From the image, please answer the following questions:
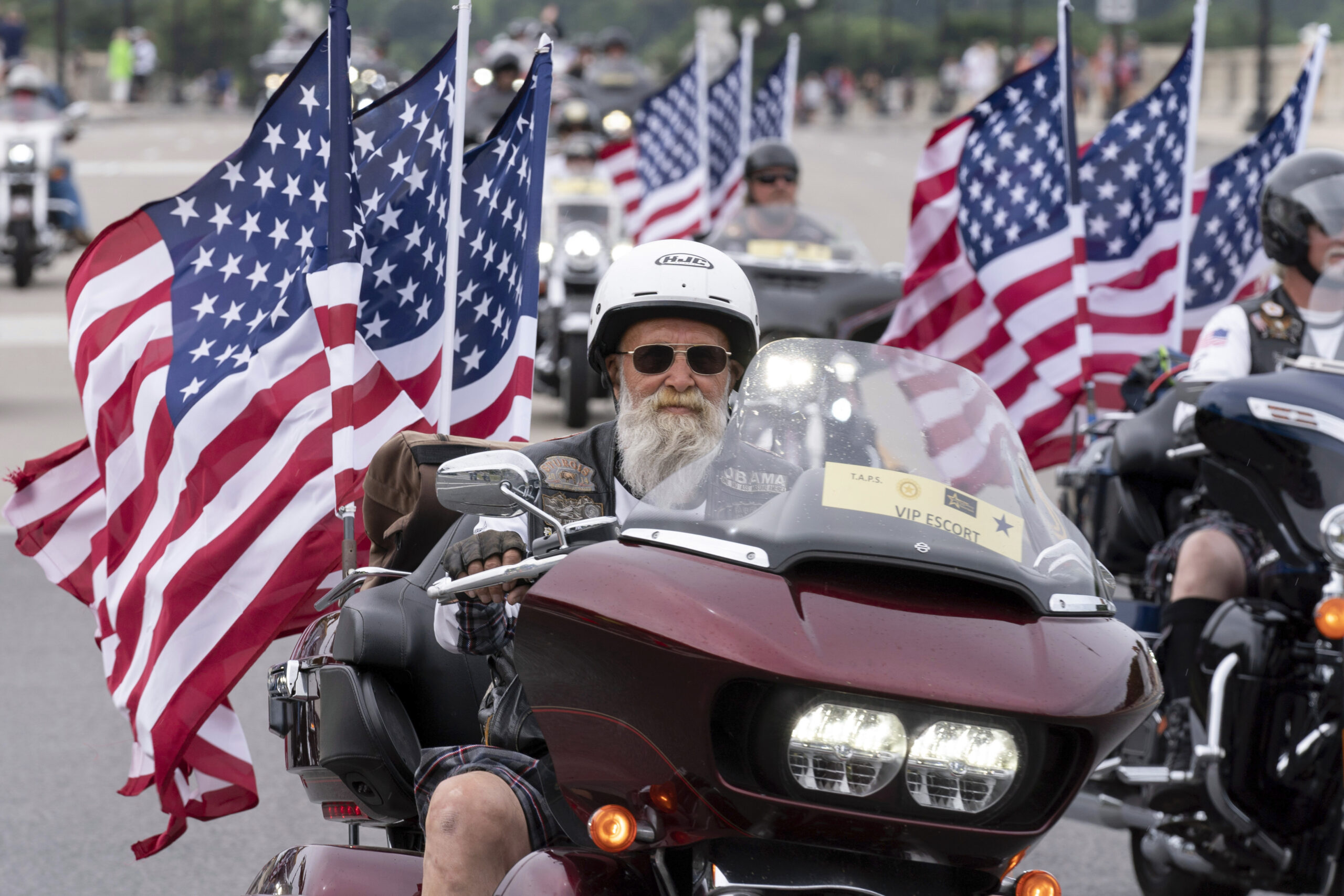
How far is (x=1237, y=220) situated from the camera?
31.6 feet

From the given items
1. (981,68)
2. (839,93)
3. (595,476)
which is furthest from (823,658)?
(839,93)

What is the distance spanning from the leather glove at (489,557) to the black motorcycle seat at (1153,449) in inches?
126

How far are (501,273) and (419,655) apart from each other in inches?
94.6

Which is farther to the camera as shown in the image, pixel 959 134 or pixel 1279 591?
pixel 959 134

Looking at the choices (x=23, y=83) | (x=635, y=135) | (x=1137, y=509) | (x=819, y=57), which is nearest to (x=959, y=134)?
(x=1137, y=509)

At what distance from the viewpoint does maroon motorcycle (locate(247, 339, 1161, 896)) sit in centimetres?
250

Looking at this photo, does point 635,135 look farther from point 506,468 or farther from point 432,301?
point 506,468

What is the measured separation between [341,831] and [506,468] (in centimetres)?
316

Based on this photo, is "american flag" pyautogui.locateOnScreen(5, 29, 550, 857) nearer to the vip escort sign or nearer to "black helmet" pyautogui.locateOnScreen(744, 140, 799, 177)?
A: the vip escort sign

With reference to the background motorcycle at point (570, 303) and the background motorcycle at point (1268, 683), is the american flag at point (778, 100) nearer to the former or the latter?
the background motorcycle at point (570, 303)

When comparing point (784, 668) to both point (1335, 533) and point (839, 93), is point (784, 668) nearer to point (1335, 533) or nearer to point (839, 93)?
point (1335, 533)

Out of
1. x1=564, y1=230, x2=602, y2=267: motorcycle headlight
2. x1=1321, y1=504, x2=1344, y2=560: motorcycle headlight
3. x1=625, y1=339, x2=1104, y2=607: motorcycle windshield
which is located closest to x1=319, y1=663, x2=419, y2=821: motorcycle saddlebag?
x1=625, y1=339, x2=1104, y2=607: motorcycle windshield

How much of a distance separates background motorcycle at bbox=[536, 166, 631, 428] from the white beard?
8.98 meters

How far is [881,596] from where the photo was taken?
2568 millimetres
